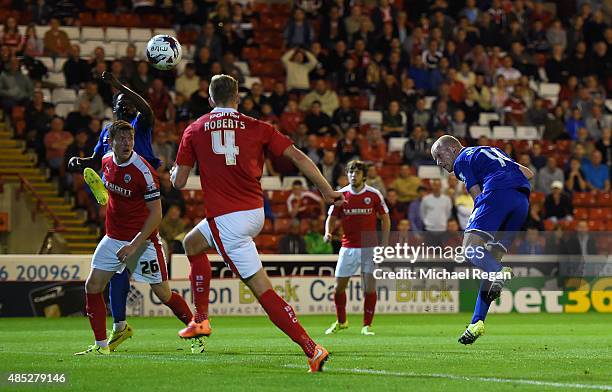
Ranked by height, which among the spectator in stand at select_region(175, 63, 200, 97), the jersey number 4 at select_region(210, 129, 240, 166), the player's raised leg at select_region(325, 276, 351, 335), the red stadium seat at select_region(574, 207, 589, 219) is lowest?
the player's raised leg at select_region(325, 276, 351, 335)

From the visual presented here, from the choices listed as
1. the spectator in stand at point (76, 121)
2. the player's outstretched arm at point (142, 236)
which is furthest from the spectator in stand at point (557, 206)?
the player's outstretched arm at point (142, 236)

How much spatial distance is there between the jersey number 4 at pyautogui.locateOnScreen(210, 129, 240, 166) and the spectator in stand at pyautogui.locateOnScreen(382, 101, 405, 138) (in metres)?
17.0

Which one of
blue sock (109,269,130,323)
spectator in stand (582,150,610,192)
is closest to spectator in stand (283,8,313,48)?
spectator in stand (582,150,610,192)

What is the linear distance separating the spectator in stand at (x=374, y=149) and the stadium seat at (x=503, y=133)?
327cm

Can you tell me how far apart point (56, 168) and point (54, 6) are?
5096 millimetres

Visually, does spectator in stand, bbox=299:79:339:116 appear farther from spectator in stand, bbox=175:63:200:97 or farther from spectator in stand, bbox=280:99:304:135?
spectator in stand, bbox=175:63:200:97

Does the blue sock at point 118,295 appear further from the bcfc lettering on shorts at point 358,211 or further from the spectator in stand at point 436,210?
the spectator in stand at point 436,210

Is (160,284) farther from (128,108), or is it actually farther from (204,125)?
(204,125)

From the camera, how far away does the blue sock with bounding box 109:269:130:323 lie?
1224 cm

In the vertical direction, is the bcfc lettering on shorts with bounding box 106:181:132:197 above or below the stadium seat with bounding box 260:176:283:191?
above

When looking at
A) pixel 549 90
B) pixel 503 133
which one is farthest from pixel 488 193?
pixel 549 90

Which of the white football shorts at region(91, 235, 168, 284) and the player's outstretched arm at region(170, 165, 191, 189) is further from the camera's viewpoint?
the white football shorts at region(91, 235, 168, 284)

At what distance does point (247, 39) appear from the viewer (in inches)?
1089

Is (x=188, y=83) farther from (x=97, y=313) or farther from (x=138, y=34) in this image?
(x=97, y=313)
